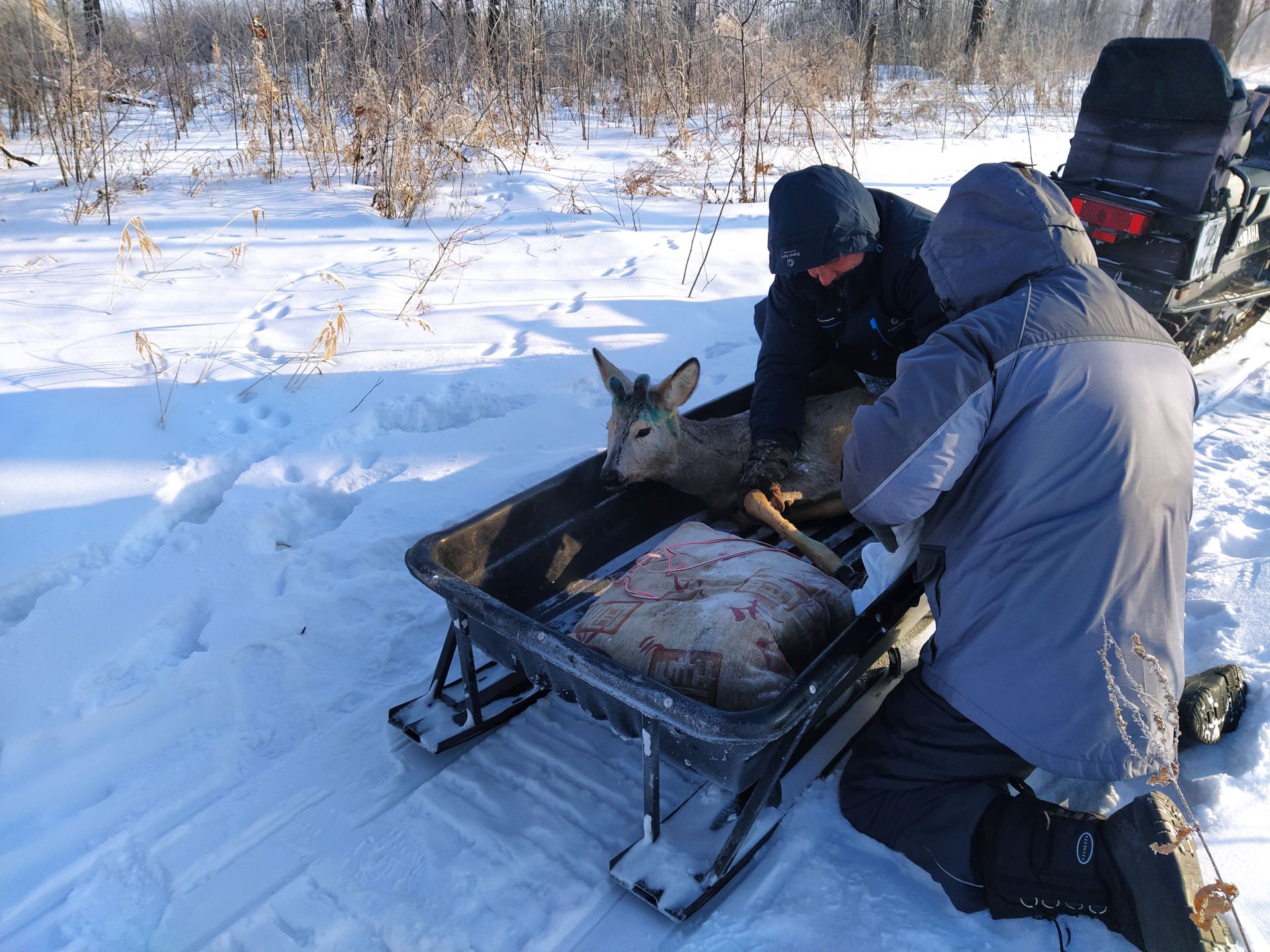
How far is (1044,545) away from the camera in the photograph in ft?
7.78

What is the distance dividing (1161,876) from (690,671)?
1317 mm

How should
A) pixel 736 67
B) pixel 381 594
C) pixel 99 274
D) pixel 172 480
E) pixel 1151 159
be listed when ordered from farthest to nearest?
pixel 736 67 → pixel 99 274 → pixel 1151 159 → pixel 172 480 → pixel 381 594

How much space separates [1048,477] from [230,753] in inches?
113

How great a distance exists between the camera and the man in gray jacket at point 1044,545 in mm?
2307

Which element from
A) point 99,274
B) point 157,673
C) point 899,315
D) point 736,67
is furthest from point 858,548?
point 736,67

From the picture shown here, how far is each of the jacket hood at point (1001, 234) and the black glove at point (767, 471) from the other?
1.45 m

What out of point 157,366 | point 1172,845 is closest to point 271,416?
point 157,366

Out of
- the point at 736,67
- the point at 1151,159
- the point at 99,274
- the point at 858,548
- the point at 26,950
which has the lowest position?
the point at 26,950

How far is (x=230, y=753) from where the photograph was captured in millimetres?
3078

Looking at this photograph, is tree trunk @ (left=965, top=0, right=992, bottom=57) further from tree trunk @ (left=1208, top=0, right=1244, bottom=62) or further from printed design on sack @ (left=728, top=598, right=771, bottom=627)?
printed design on sack @ (left=728, top=598, right=771, bottom=627)

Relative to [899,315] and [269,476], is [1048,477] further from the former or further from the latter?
[269,476]

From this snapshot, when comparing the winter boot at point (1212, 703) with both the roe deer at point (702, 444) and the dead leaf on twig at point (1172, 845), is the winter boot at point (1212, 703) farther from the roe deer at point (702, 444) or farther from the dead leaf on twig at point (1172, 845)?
the roe deer at point (702, 444)

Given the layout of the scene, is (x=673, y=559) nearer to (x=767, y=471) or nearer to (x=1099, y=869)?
(x=767, y=471)

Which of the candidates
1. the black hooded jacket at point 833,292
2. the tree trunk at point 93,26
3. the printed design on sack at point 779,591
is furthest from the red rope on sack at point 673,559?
the tree trunk at point 93,26
